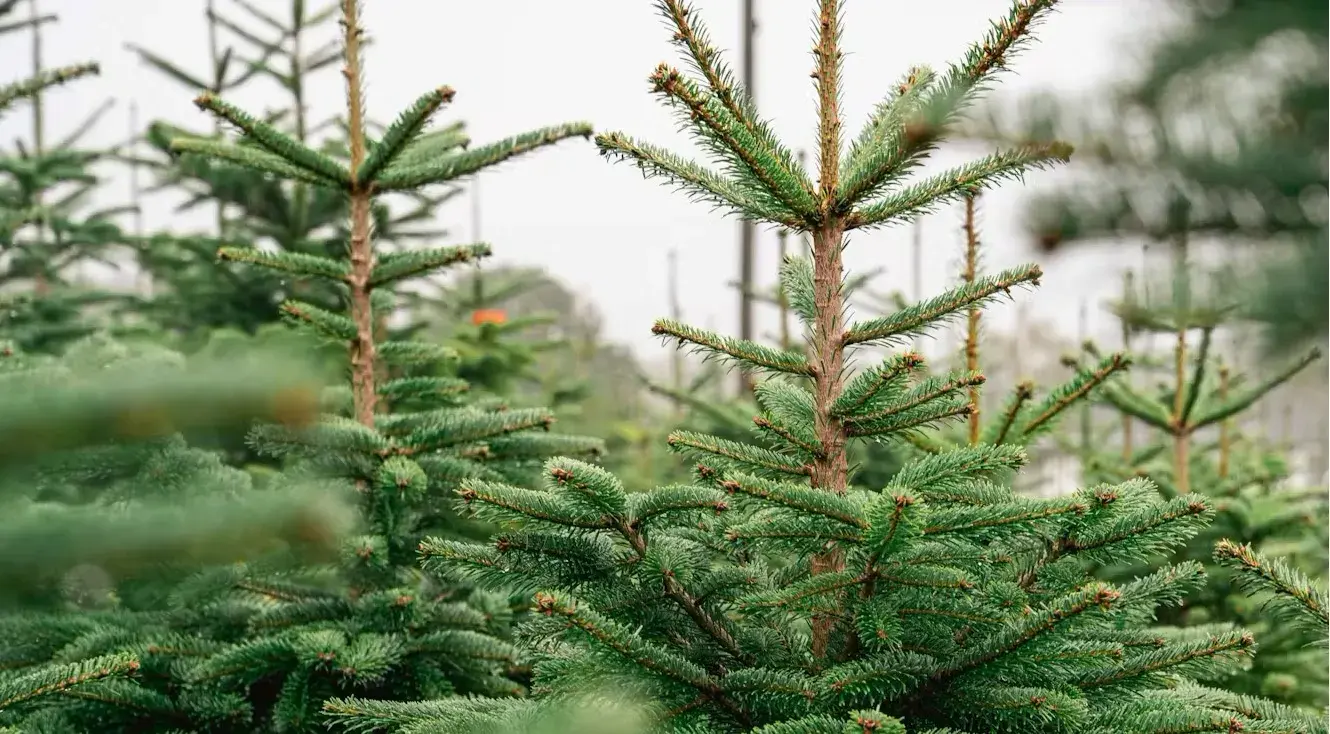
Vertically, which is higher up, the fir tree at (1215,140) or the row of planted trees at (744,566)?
the fir tree at (1215,140)

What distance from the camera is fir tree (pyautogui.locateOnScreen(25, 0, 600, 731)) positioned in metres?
2.21

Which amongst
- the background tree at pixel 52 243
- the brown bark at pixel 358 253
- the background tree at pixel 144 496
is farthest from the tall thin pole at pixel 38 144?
the background tree at pixel 144 496

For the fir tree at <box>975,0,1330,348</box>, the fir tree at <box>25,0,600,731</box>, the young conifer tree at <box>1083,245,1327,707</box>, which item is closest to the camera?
the fir tree at <box>975,0,1330,348</box>

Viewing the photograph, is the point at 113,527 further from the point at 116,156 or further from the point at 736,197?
the point at 116,156

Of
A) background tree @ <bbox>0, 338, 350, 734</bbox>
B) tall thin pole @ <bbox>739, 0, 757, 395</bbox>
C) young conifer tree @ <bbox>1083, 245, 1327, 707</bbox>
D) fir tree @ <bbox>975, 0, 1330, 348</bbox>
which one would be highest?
tall thin pole @ <bbox>739, 0, 757, 395</bbox>

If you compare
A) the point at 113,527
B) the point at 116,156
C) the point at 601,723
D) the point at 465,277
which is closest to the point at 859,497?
the point at 601,723

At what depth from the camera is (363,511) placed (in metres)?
2.43

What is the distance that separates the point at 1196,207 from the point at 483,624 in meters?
2.25

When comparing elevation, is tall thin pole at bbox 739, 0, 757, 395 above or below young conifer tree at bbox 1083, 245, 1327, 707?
above

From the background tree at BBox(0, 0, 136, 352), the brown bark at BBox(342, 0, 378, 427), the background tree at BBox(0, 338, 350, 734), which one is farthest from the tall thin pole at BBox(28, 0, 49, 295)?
the background tree at BBox(0, 338, 350, 734)

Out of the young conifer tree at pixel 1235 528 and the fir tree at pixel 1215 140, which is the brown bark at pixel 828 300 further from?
the young conifer tree at pixel 1235 528

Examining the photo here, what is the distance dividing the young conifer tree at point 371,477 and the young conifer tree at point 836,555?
402 millimetres

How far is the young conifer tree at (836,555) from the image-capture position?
153 cm

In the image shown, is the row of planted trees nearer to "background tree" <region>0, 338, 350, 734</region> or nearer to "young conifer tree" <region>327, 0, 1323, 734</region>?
"young conifer tree" <region>327, 0, 1323, 734</region>
